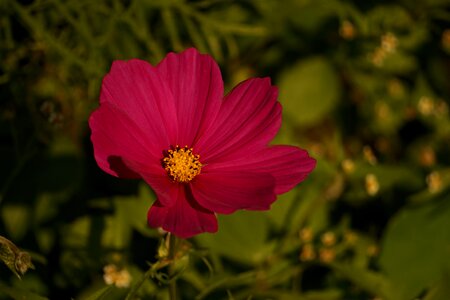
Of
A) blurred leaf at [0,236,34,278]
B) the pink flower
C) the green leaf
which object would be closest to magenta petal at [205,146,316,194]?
the pink flower

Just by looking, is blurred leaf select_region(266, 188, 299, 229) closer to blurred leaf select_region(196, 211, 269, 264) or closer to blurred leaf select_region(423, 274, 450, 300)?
blurred leaf select_region(196, 211, 269, 264)

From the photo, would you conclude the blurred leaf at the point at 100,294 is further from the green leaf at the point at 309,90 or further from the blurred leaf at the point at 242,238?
the green leaf at the point at 309,90

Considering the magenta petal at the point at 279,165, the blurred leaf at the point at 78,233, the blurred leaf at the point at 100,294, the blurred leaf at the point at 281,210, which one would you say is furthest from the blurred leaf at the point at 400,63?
the blurred leaf at the point at 100,294

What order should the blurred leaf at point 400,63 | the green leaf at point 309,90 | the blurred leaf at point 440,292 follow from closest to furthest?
1. the blurred leaf at point 440,292
2. the green leaf at point 309,90
3. the blurred leaf at point 400,63

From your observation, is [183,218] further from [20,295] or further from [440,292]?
[440,292]

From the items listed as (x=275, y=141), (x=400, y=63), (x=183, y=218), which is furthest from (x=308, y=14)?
(x=183, y=218)

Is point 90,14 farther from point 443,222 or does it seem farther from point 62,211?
point 443,222
